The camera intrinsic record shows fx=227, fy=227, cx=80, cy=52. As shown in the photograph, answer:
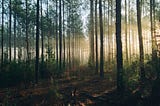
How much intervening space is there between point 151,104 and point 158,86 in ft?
4.81

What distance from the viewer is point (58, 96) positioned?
38.3ft

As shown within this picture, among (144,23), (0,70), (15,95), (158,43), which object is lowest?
(15,95)

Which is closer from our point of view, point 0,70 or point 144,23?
point 0,70

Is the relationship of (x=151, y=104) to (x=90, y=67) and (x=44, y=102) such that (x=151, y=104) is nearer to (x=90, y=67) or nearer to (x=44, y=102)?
(x=44, y=102)

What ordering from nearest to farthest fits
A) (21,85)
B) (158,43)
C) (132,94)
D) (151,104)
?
(151,104) → (132,94) → (158,43) → (21,85)

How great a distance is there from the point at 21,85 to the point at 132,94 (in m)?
9.50

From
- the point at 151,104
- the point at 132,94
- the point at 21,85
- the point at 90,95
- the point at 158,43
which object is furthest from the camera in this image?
the point at 21,85

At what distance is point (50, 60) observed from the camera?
72.6 feet

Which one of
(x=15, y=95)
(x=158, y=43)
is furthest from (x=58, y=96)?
(x=158, y=43)

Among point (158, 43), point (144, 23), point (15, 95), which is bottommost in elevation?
point (15, 95)

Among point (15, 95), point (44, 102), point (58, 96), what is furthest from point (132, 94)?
point (15, 95)

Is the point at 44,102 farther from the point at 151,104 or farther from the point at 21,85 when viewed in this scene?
the point at 21,85

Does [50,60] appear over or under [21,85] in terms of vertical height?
over

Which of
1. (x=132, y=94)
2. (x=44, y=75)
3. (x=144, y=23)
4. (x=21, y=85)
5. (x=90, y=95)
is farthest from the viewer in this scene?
(x=144, y=23)
